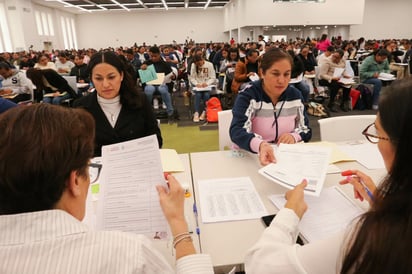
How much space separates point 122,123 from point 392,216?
6.05 feet

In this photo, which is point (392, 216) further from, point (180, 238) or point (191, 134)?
point (191, 134)

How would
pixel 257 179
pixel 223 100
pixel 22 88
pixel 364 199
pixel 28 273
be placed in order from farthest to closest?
1. pixel 223 100
2. pixel 22 88
3. pixel 257 179
4. pixel 364 199
5. pixel 28 273

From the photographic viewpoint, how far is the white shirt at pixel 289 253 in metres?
0.76

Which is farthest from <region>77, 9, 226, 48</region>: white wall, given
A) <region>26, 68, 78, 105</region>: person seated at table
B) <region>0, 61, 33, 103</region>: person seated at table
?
<region>0, 61, 33, 103</region>: person seated at table

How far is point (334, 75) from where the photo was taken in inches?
241

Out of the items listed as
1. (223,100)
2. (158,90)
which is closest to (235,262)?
(158,90)

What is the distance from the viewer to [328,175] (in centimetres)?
159

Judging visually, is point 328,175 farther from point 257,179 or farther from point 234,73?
point 234,73

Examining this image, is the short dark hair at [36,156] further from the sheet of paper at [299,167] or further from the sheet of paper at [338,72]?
the sheet of paper at [338,72]

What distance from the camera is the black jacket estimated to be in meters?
2.11

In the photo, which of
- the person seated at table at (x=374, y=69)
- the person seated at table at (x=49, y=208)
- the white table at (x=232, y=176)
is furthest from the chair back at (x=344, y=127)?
the person seated at table at (x=374, y=69)

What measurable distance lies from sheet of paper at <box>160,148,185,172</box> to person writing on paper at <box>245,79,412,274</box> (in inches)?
34.9

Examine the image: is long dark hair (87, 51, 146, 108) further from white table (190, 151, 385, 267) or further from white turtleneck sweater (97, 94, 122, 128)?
white table (190, 151, 385, 267)

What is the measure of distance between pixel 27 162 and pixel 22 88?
5.75 metres
